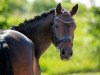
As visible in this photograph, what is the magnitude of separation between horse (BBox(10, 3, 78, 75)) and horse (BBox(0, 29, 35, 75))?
0.43 m

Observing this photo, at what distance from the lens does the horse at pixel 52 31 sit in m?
7.00

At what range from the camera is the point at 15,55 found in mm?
5949

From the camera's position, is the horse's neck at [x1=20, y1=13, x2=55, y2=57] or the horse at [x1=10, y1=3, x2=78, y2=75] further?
the horse's neck at [x1=20, y1=13, x2=55, y2=57]

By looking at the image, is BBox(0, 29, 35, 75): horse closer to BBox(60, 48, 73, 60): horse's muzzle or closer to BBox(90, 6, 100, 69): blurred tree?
BBox(60, 48, 73, 60): horse's muzzle

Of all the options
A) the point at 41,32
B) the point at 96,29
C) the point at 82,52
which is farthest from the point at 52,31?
the point at 82,52

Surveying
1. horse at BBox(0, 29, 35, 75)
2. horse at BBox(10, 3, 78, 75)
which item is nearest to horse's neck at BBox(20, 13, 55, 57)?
horse at BBox(10, 3, 78, 75)

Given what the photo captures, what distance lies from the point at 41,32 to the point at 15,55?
6.03 feet

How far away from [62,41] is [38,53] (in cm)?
63

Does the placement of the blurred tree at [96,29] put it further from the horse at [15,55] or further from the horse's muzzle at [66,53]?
the horse at [15,55]

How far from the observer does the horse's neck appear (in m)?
7.62

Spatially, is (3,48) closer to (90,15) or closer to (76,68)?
(76,68)

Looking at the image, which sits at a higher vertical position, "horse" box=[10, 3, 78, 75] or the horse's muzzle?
"horse" box=[10, 3, 78, 75]

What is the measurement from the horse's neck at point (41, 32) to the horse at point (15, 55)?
1.25 metres

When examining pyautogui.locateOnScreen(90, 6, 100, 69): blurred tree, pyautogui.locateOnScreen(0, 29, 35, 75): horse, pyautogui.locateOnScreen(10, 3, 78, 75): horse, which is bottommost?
pyautogui.locateOnScreen(0, 29, 35, 75): horse
